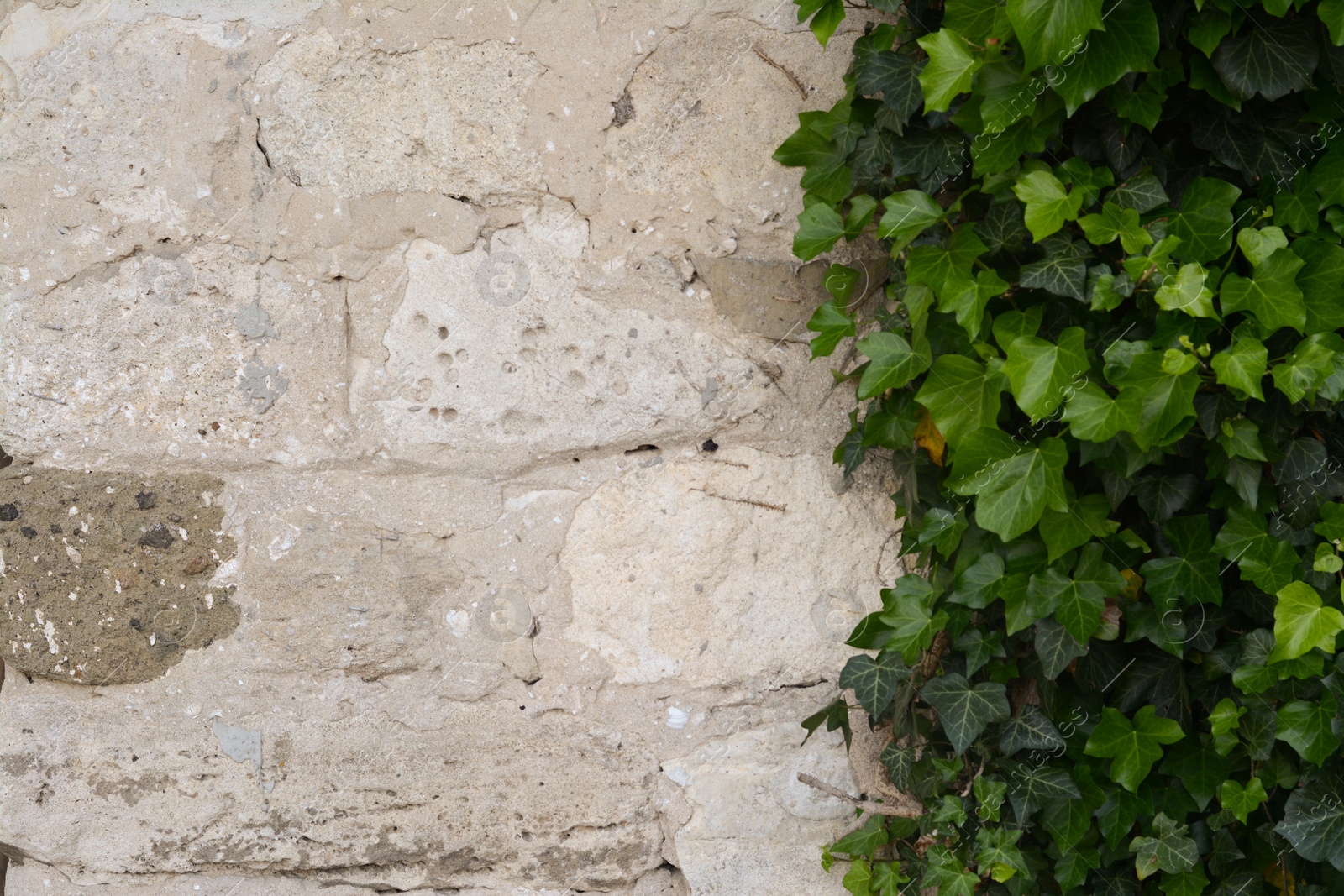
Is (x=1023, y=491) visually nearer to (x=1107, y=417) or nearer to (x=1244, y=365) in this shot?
(x=1107, y=417)

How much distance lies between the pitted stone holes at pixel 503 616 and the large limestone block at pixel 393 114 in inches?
23.2

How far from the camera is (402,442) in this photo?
1355 millimetres

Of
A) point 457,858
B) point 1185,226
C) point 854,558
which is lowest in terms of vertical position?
point 457,858

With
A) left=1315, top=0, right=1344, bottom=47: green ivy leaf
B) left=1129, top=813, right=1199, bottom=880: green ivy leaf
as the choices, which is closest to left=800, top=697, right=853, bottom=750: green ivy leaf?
left=1129, top=813, right=1199, bottom=880: green ivy leaf

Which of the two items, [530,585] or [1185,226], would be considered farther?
[530,585]

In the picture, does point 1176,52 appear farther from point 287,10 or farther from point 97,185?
point 97,185

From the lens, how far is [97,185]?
1.33 meters

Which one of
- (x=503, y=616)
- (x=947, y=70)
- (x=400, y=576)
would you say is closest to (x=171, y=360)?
(x=400, y=576)

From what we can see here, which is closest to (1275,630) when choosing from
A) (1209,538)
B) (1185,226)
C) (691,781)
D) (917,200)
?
(1209,538)

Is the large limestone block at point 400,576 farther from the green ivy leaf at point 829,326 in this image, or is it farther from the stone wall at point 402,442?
the green ivy leaf at point 829,326

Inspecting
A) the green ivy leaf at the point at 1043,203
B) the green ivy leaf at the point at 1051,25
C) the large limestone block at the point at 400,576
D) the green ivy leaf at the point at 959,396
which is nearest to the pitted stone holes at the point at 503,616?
the large limestone block at the point at 400,576

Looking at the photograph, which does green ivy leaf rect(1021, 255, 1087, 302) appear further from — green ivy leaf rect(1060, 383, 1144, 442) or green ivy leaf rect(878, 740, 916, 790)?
green ivy leaf rect(878, 740, 916, 790)

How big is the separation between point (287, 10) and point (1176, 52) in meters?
1.15

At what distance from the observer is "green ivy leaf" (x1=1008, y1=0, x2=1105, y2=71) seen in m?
0.96
